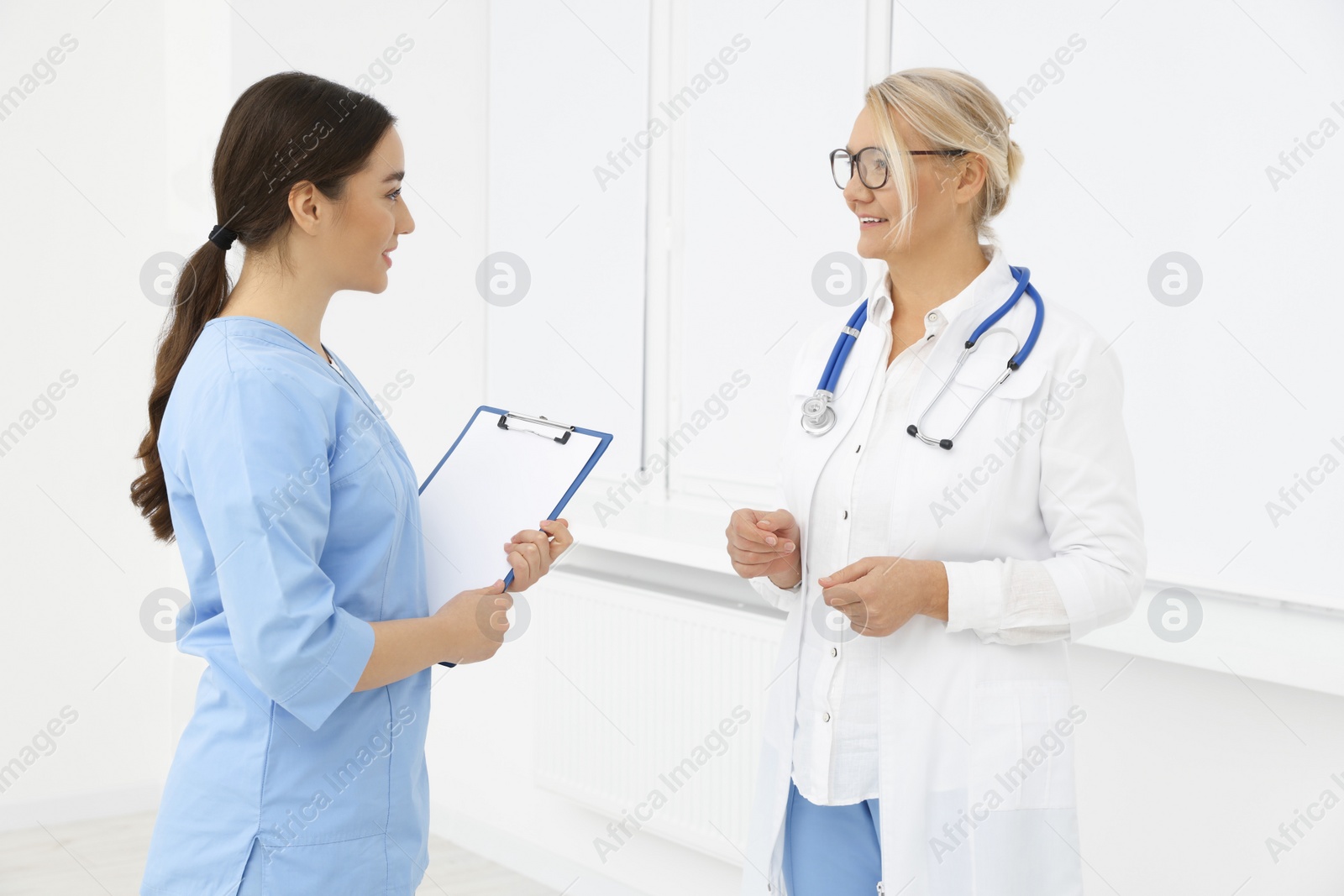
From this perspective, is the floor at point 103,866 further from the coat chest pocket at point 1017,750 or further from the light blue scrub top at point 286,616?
the coat chest pocket at point 1017,750

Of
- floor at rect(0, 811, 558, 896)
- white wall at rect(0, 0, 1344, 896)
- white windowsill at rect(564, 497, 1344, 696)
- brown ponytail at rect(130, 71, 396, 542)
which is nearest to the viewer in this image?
brown ponytail at rect(130, 71, 396, 542)

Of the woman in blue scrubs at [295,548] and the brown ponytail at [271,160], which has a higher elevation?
the brown ponytail at [271,160]

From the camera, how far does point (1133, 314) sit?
2125 mm

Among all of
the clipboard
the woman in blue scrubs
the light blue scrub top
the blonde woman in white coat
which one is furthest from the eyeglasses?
the light blue scrub top

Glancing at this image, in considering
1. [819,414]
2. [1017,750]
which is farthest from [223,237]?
[1017,750]

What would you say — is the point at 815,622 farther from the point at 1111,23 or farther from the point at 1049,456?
the point at 1111,23

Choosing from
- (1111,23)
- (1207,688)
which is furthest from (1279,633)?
(1111,23)

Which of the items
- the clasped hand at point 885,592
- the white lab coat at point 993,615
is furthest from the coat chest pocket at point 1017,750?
the clasped hand at point 885,592

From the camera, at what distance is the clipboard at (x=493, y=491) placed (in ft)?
4.81

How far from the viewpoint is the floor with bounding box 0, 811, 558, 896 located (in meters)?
3.08

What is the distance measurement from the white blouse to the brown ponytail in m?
0.75

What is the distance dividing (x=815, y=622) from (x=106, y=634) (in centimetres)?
283

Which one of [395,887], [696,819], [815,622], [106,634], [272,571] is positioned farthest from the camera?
[106,634]

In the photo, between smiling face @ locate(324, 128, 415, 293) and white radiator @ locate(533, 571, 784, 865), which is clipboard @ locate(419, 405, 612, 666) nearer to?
smiling face @ locate(324, 128, 415, 293)
